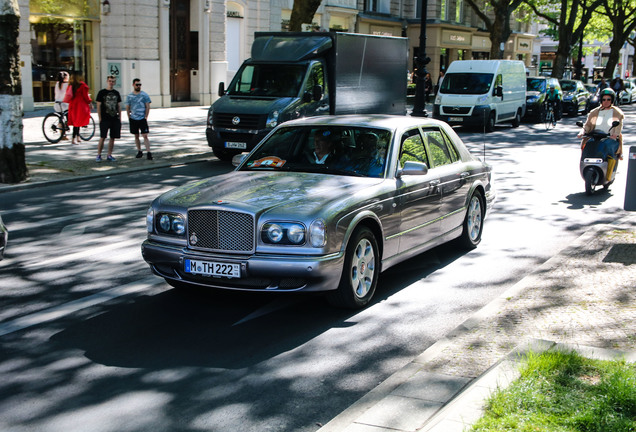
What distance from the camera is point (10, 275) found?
308 inches

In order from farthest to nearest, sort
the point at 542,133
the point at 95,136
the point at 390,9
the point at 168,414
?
the point at 390,9 → the point at 542,133 → the point at 95,136 → the point at 168,414

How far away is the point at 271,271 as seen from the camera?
20.3 feet

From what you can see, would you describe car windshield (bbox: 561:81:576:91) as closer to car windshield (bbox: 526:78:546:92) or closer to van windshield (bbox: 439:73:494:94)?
car windshield (bbox: 526:78:546:92)

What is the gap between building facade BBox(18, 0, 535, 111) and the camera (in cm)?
2805

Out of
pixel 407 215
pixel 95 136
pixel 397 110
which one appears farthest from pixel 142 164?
pixel 407 215

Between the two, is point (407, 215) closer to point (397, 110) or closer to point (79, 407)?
point (79, 407)

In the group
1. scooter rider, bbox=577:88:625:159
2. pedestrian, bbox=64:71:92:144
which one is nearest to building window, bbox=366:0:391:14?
pedestrian, bbox=64:71:92:144

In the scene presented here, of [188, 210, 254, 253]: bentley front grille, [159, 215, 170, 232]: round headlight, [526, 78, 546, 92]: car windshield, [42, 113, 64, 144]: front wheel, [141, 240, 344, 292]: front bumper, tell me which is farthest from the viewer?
[526, 78, 546, 92]: car windshield

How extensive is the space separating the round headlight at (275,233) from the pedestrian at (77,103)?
13.6 meters

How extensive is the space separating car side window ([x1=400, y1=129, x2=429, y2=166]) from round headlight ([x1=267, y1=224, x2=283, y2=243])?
73.8 inches

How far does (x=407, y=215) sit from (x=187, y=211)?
2149 millimetres

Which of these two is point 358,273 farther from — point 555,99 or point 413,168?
point 555,99

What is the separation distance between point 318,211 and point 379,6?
46463 mm

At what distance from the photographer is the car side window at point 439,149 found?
331 inches
